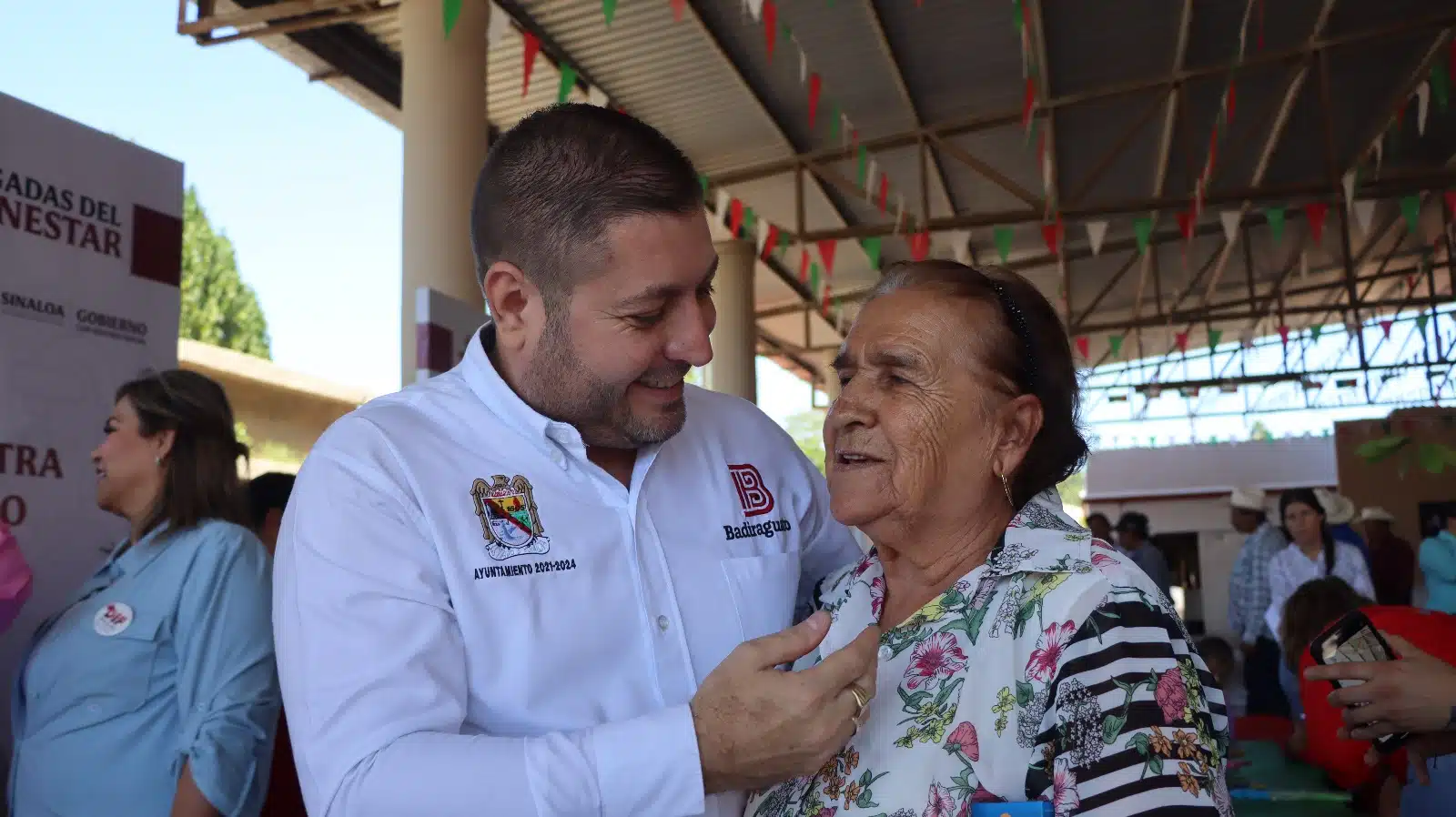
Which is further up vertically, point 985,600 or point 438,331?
point 438,331

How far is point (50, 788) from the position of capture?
2289 mm

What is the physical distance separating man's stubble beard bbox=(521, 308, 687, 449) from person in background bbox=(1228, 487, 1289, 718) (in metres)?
6.12

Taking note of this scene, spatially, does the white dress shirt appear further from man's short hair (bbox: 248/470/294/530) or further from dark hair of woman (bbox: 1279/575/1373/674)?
dark hair of woman (bbox: 1279/575/1373/674)

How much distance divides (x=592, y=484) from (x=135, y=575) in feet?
4.74

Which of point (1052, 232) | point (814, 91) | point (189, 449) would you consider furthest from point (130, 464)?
point (1052, 232)

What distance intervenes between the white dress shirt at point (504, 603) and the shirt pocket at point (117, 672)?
121 centimetres

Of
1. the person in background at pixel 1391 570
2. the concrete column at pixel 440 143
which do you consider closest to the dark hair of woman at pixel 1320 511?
the person in background at pixel 1391 570

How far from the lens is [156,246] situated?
9.63ft

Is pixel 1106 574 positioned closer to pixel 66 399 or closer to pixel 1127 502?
pixel 66 399

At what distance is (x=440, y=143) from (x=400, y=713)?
5.00 meters

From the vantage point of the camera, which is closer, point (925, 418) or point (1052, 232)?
point (925, 418)

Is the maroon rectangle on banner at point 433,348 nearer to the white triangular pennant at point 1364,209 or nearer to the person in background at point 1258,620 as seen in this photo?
the person in background at point 1258,620

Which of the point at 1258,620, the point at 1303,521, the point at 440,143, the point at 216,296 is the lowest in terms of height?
the point at 1258,620

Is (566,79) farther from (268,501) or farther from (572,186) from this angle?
(572,186)
